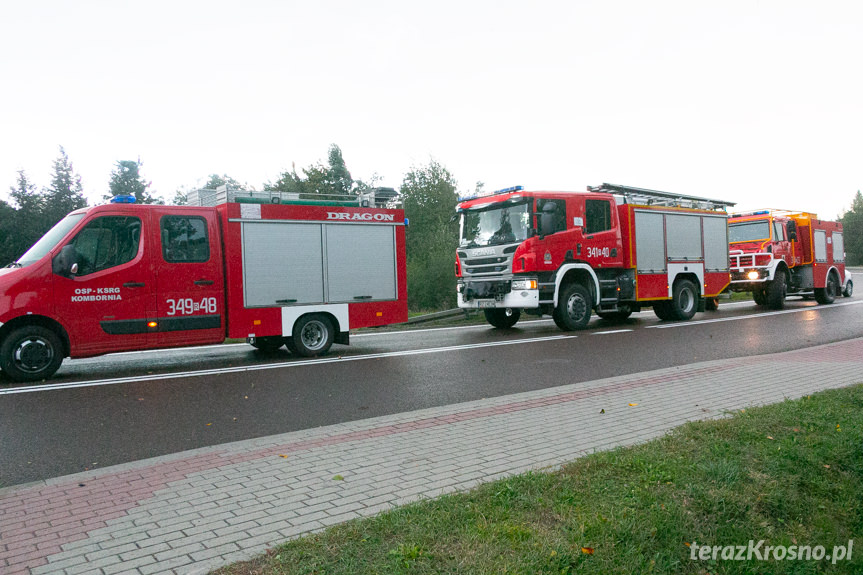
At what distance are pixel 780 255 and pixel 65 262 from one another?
788 inches

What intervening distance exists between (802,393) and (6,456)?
741 centimetres

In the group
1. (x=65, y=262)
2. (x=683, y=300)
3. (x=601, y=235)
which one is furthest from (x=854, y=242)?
(x=65, y=262)

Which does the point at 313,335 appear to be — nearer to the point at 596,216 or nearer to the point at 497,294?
the point at 497,294

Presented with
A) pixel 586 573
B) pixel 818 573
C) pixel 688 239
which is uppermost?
pixel 688 239

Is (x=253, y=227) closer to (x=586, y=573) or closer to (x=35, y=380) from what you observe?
(x=35, y=380)

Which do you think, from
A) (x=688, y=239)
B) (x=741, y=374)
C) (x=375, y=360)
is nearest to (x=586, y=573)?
(x=741, y=374)

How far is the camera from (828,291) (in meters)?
23.6

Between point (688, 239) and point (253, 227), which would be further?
point (688, 239)

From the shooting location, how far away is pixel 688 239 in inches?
718

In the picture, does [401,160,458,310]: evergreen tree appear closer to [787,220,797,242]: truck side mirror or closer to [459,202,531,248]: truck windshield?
[459,202,531,248]: truck windshield

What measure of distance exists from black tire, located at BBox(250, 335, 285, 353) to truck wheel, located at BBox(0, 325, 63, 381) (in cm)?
339

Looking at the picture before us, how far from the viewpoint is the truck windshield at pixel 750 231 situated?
21.6m

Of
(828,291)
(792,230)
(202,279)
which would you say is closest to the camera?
(202,279)

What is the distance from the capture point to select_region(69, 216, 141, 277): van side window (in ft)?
31.7
